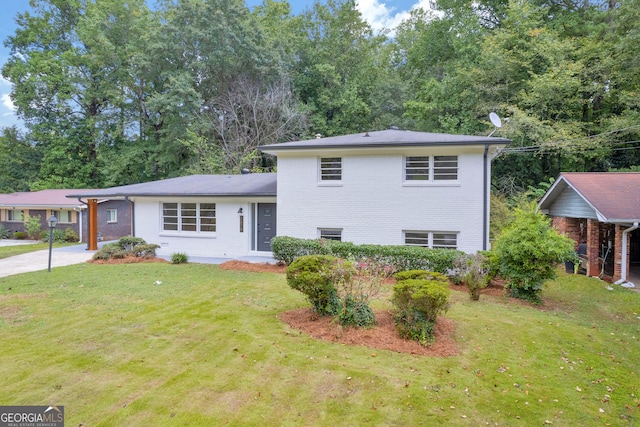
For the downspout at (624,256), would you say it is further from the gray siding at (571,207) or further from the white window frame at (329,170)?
the white window frame at (329,170)

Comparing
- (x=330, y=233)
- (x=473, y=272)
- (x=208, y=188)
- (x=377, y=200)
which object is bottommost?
(x=473, y=272)

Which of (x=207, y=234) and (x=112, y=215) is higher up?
(x=112, y=215)

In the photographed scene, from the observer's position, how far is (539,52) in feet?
64.6

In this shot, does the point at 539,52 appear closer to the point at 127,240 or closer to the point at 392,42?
the point at 392,42

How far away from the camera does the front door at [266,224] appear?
14180 millimetres

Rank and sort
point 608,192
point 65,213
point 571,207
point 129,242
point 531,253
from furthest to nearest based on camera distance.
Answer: point 65,213
point 129,242
point 571,207
point 608,192
point 531,253

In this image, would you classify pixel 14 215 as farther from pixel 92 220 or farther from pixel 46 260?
pixel 46 260

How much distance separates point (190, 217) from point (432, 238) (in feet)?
32.3

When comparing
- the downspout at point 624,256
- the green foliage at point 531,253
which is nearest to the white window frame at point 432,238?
the green foliage at point 531,253

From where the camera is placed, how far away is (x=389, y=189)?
12.3 meters

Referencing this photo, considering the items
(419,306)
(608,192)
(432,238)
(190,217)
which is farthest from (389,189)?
(190,217)

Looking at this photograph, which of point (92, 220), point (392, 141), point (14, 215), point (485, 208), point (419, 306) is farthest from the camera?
point (14, 215)

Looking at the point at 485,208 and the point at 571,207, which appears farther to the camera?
the point at 571,207
